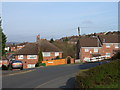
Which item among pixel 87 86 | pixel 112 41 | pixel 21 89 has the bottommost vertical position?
pixel 21 89

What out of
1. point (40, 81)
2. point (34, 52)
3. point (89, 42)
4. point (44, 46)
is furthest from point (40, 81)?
point (89, 42)

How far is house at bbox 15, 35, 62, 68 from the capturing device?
50.9m

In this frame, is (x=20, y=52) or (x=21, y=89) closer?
(x=21, y=89)

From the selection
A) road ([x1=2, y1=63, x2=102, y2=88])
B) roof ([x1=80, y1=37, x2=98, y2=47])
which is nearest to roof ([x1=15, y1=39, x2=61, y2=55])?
roof ([x1=80, y1=37, x2=98, y2=47])

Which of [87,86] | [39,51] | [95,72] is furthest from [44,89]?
[39,51]

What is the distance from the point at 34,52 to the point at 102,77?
41.8m

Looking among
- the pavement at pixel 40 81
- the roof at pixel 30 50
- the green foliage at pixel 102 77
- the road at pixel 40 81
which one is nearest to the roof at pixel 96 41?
the roof at pixel 30 50

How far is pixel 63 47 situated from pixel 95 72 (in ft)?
176

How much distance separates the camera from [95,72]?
34.8 ft

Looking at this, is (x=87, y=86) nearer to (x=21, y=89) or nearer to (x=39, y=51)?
(x=21, y=89)

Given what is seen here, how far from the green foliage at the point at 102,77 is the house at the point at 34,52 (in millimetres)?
40708

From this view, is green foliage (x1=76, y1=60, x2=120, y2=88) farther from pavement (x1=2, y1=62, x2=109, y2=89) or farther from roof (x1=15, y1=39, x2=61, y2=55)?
roof (x1=15, y1=39, x2=61, y2=55)

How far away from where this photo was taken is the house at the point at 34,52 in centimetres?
5091

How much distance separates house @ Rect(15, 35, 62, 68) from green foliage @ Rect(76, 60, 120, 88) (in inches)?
1603
